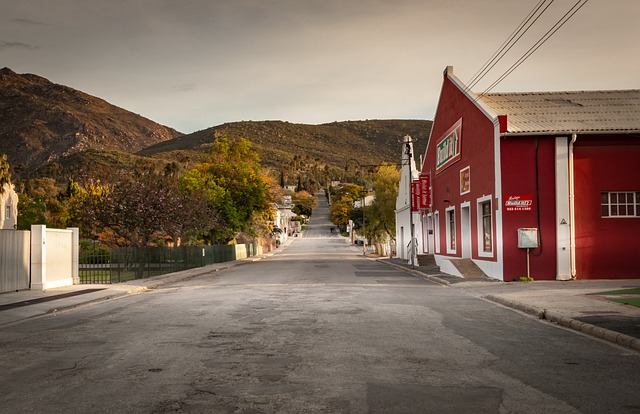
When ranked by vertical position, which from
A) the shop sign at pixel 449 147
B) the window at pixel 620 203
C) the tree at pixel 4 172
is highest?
the tree at pixel 4 172

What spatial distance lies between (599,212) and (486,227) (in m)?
4.95

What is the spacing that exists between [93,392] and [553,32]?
15976mm

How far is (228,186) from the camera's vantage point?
5781 centimetres

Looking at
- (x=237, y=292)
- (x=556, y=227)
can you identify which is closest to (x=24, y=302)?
(x=237, y=292)

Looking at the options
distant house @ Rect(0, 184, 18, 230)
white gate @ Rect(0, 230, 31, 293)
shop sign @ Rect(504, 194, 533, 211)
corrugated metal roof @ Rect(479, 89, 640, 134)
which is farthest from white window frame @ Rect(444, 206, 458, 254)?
distant house @ Rect(0, 184, 18, 230)

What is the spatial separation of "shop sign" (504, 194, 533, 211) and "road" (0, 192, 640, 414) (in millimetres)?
10785

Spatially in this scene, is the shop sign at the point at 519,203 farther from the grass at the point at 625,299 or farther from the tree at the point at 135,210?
the tree at the point at 135,210

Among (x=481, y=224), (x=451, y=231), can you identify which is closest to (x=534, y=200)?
(x=481, y=224)

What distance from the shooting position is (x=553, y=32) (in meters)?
18.4

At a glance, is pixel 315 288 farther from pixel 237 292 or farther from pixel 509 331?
pixel 509 331

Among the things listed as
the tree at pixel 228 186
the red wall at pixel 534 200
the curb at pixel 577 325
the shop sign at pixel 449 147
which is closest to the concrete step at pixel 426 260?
the shop sign at pixel 449 147

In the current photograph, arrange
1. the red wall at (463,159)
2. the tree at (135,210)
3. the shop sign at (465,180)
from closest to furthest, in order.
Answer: the red wall at (463,159), the shop sign at (465,180), the tree at (135,210)

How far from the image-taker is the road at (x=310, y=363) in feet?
22.1

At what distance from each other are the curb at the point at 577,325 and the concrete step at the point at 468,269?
1036 centimetres
